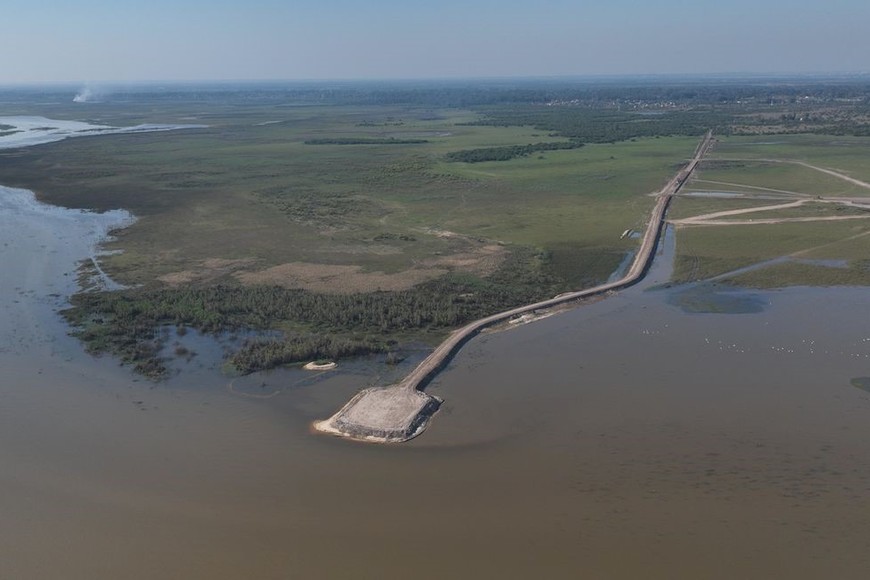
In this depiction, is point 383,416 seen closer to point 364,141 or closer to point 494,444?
point 494,444

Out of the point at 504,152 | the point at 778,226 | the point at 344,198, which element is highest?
the point at 504,152

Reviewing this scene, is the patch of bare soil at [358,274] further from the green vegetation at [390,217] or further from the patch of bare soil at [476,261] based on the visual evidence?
the green vegetation at [390,217]

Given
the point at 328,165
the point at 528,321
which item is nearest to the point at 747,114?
the point at 328,165

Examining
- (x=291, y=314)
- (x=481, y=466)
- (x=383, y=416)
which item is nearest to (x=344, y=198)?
(x=291, y=314)

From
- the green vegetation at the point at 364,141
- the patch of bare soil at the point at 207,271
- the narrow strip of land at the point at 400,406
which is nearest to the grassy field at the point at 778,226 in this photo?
the narrow strip of land at the point at 400,406

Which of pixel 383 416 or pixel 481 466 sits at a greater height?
pixel 383 416
